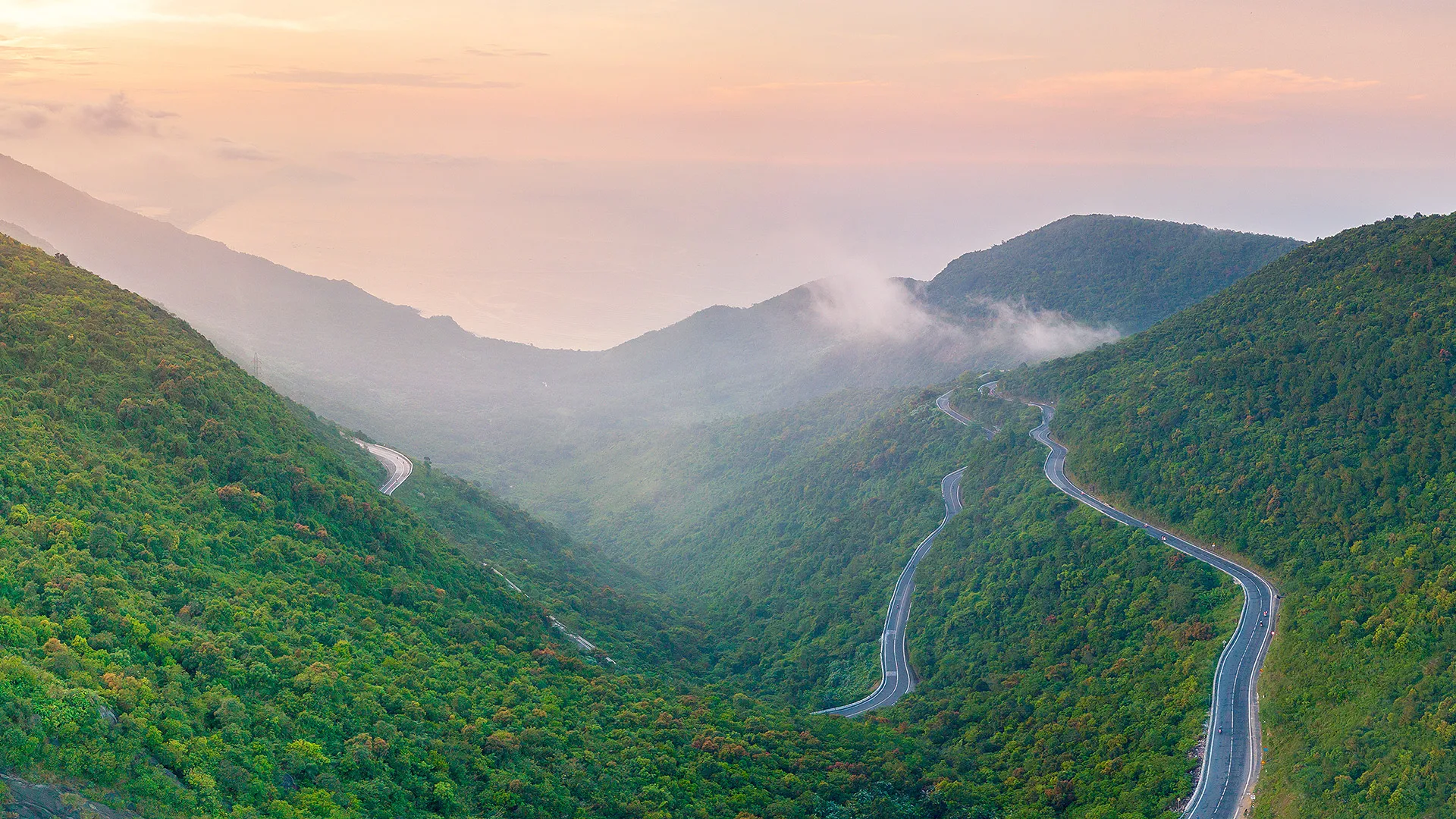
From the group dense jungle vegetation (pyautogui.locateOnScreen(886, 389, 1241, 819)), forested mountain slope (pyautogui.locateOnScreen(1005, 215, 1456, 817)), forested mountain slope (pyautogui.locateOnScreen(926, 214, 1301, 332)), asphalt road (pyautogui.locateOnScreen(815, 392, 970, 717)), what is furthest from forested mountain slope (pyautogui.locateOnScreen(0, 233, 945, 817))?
forested mountain slope (pyautogui.locateOnScreen(926, 214, 1301, 332))

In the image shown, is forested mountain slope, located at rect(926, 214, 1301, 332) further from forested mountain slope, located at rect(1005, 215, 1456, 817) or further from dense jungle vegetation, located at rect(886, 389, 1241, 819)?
dense jungle vegetation, located at rect(886, 389, 1241, 819)

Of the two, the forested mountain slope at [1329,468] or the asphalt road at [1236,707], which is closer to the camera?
the forested mountain slope at [1329,468]

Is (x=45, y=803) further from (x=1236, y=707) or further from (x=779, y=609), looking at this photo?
(x=779, y=609)

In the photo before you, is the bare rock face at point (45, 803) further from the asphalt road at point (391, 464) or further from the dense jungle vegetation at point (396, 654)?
the asphalt road at point (391, 464)

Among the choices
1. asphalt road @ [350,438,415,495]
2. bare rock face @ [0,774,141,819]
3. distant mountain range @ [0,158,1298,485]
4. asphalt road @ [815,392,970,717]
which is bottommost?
asphalt road @ [815,392,970,717]

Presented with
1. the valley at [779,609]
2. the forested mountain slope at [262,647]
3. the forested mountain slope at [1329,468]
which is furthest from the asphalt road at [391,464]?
the forested mountain slope at [1329,468]

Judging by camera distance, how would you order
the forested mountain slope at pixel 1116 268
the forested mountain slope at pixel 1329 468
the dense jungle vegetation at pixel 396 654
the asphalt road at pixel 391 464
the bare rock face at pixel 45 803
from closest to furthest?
the bare rock face at pixel 45 803, the dense jungle vegetation at pixel 396 654, the forested mountain slope at pixel 1329 468, the asphalt road at pixel 391 464, the forested mountain slope at pixel 1116 268
